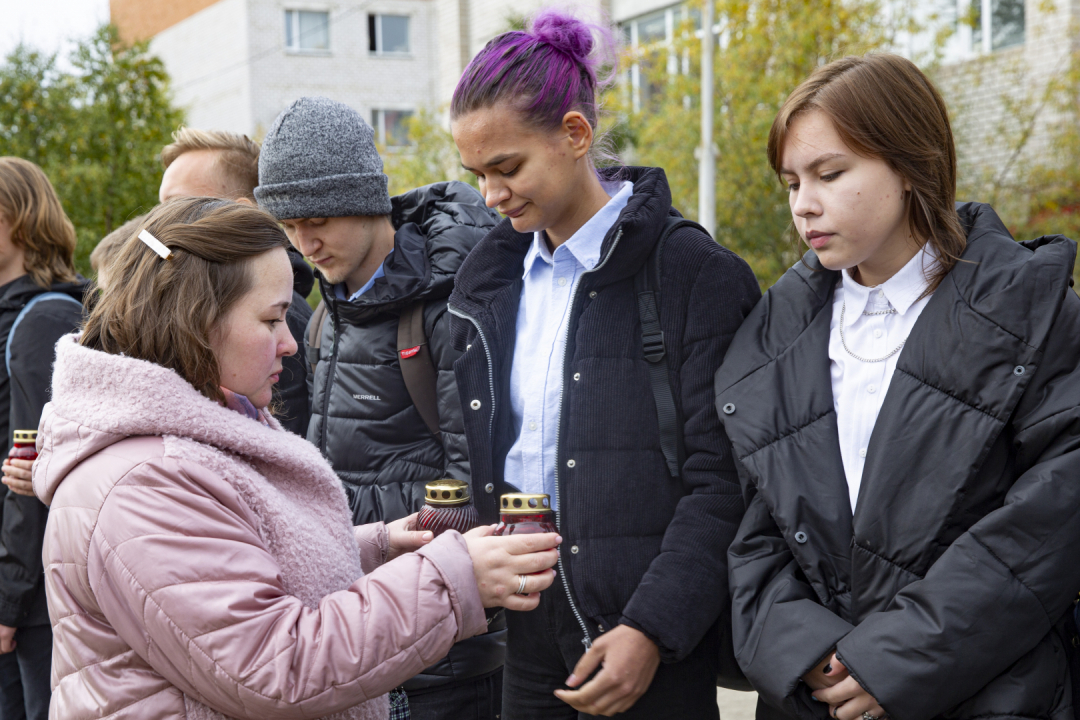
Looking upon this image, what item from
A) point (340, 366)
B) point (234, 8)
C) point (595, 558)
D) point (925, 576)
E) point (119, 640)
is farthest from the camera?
point (234, 8)

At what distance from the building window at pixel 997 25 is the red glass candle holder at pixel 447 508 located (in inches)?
515

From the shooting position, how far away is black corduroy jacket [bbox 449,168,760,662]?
2.22 m

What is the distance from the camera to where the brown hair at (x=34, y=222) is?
12.6 ft

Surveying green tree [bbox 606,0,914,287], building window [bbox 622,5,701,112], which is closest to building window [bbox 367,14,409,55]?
building window [bbox 622,5,701,112]

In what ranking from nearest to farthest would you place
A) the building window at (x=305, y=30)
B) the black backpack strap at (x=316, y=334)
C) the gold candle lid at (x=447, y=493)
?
the gold candle lid at (x=447, y=493) → the black backpack strap at (x=316, y=334) → the building window at (x=305, y=30)

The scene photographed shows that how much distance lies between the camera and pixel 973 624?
1763 mm

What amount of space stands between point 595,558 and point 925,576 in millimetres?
735

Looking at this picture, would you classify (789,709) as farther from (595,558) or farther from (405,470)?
(405,470)

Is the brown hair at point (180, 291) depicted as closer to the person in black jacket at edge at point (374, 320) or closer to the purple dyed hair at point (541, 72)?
the purple dyed hair at point (541, 72)

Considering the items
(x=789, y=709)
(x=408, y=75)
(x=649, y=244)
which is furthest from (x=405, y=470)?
(x=408, y=75)

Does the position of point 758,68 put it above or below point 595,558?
above

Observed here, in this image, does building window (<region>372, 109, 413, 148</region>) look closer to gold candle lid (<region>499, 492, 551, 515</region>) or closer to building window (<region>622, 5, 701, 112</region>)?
building window (<region>622, 5, 701, 112</region>)

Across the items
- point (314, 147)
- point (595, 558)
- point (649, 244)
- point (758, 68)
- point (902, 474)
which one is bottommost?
point (595, 558)

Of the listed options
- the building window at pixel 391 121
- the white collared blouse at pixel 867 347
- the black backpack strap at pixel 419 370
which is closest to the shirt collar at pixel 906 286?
the white collared blouse at pixel 867 347
